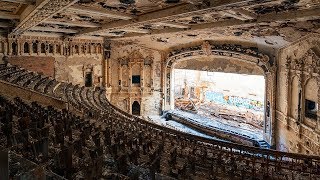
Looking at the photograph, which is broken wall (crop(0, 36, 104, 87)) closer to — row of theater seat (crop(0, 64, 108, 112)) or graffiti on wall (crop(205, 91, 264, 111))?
row of theater seat (crop(0, 64, 108, 112))

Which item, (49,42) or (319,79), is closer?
(319,79)

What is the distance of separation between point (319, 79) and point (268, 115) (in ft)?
14.7

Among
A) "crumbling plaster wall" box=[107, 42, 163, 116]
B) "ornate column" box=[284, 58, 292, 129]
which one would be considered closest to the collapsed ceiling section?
"ornate column" box=[284, 58, 292, 129]

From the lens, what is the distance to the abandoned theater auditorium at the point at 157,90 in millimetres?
4316

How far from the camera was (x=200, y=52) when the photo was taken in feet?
55.3

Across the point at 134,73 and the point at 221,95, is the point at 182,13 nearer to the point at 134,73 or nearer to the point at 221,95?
the point at 134,73

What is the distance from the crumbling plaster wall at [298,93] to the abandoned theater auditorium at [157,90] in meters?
0.05

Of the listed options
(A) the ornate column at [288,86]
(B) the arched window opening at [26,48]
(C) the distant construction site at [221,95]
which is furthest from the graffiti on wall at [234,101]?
(B) the arched window opening at [26,48]

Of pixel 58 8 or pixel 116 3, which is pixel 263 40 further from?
pixel 58 8

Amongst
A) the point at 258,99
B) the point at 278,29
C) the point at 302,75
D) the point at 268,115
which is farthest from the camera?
the point at 258,99

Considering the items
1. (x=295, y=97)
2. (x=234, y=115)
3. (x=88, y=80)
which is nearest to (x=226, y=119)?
(x=234, y=115)

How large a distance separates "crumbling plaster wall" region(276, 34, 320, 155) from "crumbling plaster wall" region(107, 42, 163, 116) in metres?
8.27

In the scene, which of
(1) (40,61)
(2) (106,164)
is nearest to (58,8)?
(2) (106,164)

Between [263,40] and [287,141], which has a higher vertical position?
[263,40]
